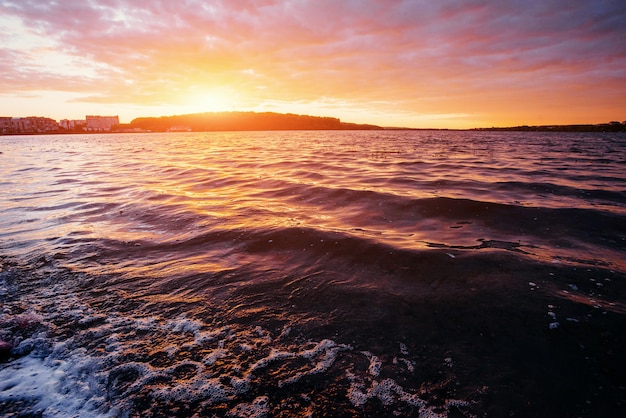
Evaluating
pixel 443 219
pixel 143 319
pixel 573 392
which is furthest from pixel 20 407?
pixel 443 219

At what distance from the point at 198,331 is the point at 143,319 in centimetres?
91

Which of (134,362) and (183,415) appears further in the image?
(134,362)

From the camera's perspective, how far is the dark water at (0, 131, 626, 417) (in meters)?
3.07

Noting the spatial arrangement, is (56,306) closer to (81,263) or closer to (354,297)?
(81,263)

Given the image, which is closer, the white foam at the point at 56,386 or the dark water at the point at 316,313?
the white foam at the point at 56,386

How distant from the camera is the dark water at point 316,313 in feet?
10.1

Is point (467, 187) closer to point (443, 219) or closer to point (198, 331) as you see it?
point (443, 219)

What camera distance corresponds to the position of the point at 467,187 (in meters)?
12.8

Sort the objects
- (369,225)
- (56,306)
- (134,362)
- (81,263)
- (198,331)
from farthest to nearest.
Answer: (369,225)
(81,263)
(56,306)
(198,331)
(134,362)

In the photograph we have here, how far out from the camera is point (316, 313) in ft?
14.5

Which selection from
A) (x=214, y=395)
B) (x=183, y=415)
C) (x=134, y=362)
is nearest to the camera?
(x=183, y=415)

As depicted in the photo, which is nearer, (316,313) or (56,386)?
(56,386)

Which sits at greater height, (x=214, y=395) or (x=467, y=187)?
(x=467, y=187)

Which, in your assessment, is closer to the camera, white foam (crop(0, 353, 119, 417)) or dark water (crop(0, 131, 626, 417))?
white foam (crop(0, 353, 119, 417))
